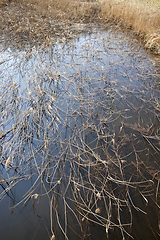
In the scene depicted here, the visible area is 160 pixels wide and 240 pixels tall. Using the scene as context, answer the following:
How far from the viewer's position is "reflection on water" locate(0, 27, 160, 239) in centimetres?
171

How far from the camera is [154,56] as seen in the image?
5.22 m

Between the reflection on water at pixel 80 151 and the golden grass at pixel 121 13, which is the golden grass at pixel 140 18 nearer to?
the golden grass at pixel 121 13

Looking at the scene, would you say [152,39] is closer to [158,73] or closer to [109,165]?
[158,73]

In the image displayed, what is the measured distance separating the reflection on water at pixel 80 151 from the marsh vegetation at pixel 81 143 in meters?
0.01

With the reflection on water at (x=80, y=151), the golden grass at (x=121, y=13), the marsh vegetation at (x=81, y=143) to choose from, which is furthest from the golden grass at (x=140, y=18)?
the reflection on water at (x=80, y=151)

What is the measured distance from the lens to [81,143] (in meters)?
2.53

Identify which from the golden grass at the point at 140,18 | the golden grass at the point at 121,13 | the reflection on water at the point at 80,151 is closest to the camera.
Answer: the reflection on water at the point at 80,151

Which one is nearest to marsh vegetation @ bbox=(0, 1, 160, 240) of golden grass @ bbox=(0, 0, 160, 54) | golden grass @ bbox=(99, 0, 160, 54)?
golden grass @ bbox=(99, 0, 160, 54)

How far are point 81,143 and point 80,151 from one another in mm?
173

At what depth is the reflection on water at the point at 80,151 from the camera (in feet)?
5.62

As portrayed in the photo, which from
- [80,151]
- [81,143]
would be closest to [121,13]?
[81,143]

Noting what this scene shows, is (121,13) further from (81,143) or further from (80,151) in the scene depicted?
(80,151)

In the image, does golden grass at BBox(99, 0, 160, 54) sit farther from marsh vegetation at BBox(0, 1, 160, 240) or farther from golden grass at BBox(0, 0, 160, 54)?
marsh vegetation at BBox(0, 1, 160, 240)

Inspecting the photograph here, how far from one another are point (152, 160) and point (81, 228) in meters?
1.36
